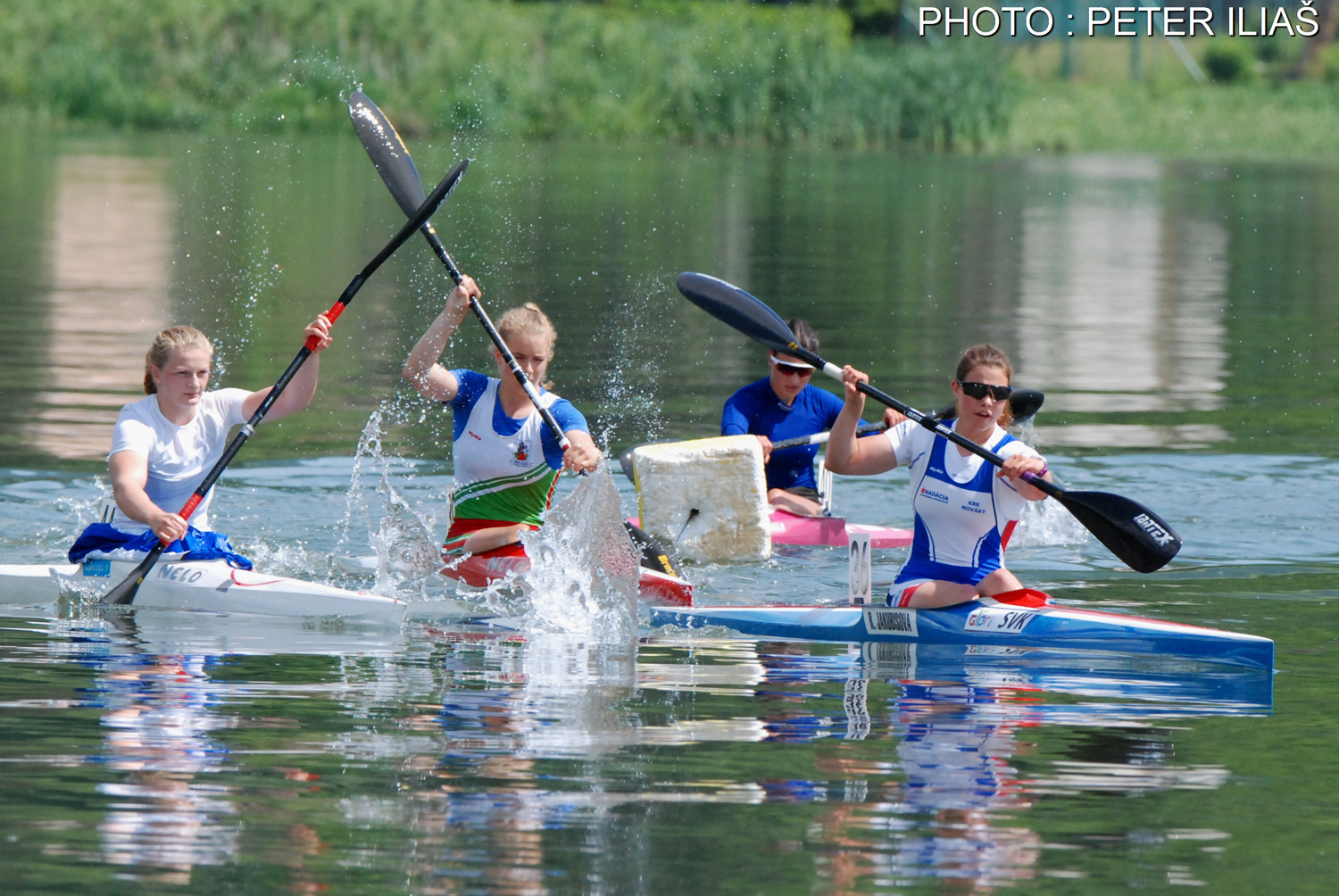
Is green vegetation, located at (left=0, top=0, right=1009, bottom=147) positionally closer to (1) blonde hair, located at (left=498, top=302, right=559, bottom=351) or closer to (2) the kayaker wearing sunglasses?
(2) the kayaker wearing sunglasses

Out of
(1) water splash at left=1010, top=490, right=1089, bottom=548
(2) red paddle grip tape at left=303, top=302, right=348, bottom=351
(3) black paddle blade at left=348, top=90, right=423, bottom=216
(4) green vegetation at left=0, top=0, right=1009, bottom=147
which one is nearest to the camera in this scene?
(2) red paddle grip tape at left=303, top=302, right=348, bottom=351

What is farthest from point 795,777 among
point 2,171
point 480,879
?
point 2,171

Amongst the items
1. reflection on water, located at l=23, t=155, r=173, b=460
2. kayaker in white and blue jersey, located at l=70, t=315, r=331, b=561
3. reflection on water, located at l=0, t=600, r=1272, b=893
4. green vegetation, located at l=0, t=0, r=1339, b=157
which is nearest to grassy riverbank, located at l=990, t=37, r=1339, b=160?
green vegetation, located at l=0, t=0, r=1339, b=157

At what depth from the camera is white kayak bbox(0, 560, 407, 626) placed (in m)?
8.08

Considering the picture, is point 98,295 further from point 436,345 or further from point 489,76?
point 489,76

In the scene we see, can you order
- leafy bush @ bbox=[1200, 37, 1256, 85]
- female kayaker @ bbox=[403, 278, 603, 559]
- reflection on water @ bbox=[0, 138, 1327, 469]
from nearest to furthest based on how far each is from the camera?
female kayaker @ bbox=[403, 278, 603, 559] → reflection on water @ bbox=[0, 138, 1327, 469] → leafy bush @ bbox=[1200, 37, 1256, 85]

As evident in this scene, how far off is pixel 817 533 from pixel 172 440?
3.77 meters

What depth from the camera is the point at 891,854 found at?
516 cm

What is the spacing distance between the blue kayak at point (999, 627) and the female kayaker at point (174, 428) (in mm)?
1964

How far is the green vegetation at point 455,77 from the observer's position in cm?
4412

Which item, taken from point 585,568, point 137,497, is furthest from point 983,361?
point 137,497

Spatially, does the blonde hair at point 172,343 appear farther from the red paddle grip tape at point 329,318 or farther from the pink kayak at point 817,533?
the pink kayak at point 817,533

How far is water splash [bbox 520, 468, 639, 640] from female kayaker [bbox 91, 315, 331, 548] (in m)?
1.23

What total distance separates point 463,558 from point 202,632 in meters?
1.30
